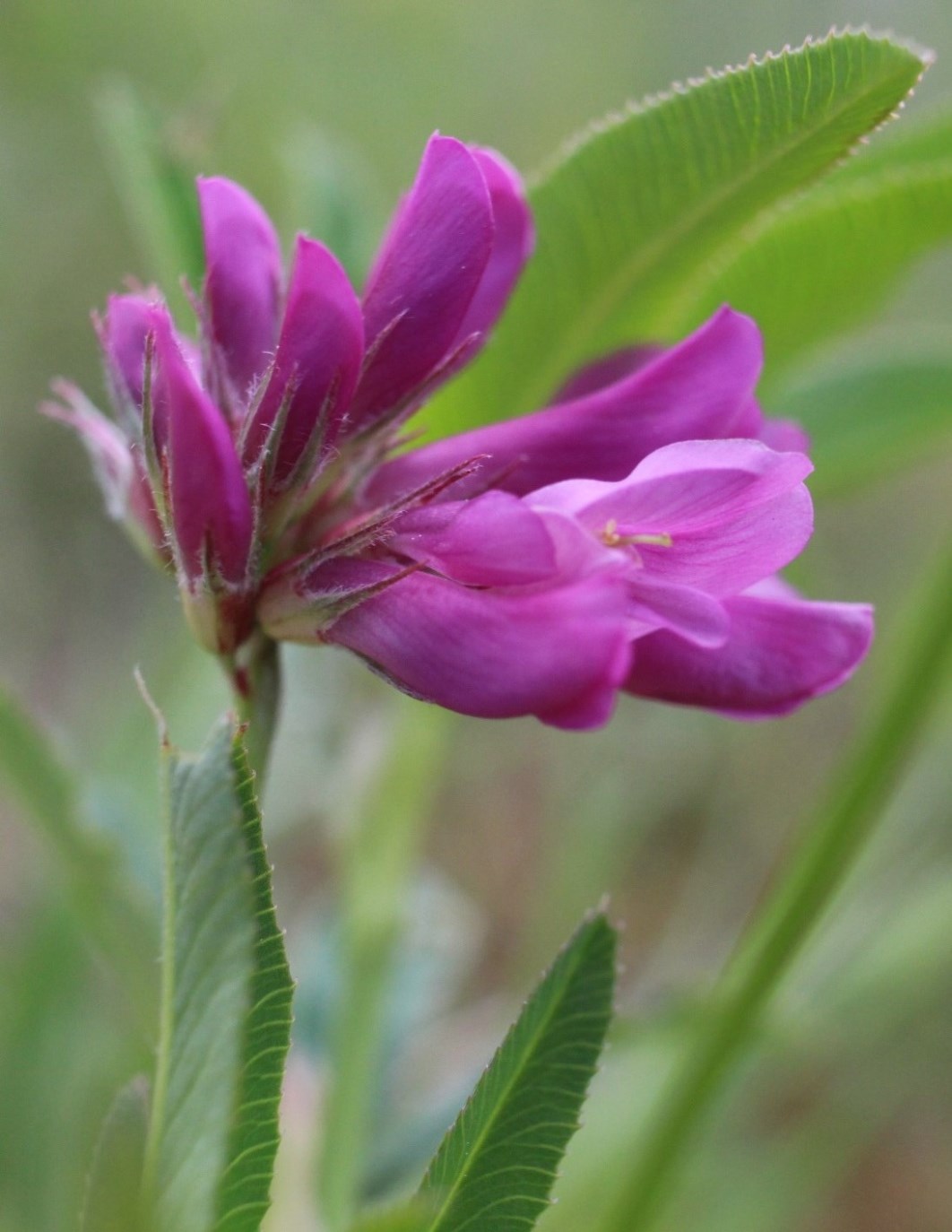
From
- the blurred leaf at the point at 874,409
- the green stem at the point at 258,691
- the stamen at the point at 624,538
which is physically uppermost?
the blurred leaf at the point at 874,409

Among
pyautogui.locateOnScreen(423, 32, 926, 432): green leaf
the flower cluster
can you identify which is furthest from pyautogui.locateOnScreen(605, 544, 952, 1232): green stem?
pyautogui.locateOnScreen(423, 32, 926, 432): green leaf

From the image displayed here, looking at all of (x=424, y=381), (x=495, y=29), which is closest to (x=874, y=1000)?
(x=424, y=381)

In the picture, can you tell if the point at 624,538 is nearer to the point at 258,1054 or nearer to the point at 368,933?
the point at 258,1054

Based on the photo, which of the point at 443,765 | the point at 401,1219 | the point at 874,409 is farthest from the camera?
the point at 443,765

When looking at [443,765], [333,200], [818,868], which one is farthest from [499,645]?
[443,765]

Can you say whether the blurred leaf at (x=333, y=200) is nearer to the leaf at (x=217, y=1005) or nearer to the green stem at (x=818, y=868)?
the green stem at (x=818, y=868)

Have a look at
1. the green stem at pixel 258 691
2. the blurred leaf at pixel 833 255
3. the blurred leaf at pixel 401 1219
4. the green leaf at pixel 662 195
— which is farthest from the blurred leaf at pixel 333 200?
the blurred leaf at pixel 401 1219
